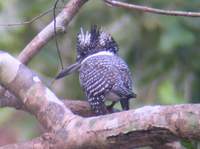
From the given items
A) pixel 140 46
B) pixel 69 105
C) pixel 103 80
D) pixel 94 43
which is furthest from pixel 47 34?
pixel 140 46

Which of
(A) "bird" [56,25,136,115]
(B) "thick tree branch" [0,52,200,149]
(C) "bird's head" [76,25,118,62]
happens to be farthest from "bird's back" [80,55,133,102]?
(B) "thick tree branch" [0,52,200,149]

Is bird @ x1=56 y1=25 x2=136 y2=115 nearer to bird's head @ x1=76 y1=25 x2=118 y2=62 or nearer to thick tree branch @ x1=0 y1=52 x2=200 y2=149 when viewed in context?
bird's head @ x1=76 y1=25 x2=118 y2=62

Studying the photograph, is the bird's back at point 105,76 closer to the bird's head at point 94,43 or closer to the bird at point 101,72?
the bird at point 101,72

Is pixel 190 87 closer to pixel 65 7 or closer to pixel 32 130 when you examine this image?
pixel 32 130

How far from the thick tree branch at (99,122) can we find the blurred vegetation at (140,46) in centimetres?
224

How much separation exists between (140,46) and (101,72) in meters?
1.83

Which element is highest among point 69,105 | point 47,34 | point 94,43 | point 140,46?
point 47,34

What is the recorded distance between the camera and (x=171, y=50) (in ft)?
17.1

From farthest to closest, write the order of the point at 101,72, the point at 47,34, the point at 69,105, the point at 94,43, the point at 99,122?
the point at 94,43
the point at 101,72
the point at 69,105
the point at 47,34
the point at 99,122

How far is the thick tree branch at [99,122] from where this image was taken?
221 cm

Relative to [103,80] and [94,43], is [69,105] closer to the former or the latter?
[103,80]

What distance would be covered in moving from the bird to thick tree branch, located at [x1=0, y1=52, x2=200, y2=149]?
79 cm

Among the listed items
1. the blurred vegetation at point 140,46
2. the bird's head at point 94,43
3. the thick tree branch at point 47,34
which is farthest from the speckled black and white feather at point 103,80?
the blurred vegetation at point 140,46

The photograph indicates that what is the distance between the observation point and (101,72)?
3.82m
